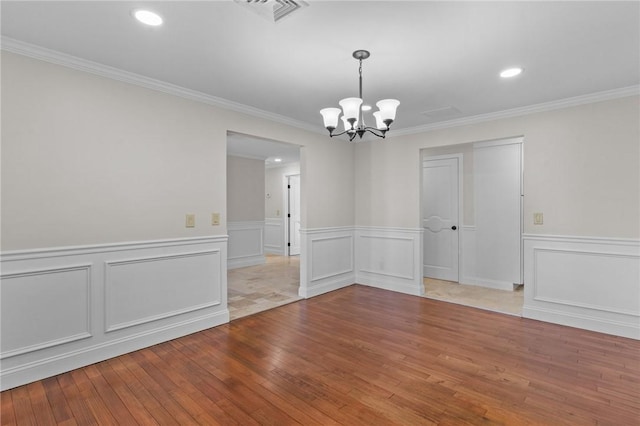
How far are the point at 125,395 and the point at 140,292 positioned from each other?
970 millimetres

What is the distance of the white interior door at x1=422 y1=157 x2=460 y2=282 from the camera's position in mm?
5559

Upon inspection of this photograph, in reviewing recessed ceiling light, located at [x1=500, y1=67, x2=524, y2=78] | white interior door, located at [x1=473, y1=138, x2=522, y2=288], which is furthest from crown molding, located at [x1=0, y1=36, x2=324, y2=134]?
white interior door, located at [x1=473, y1=138, x2=522, y2=288]

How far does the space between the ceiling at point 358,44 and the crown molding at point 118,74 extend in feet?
0.22

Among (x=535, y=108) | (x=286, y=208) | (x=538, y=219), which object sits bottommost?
(x=538, y=219)

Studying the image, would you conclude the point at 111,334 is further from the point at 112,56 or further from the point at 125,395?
the point at 112,56

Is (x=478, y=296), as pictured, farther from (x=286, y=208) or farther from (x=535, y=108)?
(x=286, y=208)

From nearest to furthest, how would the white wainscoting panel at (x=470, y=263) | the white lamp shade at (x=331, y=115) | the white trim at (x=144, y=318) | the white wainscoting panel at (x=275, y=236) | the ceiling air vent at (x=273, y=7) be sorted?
1. the ceiling air vent at (x=273, y=7)
2. the white lamp shade at (x=331, y=115)
3. the white trim at (x=144, y=318)
4. the white wainscoting panel at (x=470, y=263)
5. the white wainscoting panel at (x=275, y=236)

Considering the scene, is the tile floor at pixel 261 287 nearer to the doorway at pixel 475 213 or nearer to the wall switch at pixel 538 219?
the doorway at pixel 475 213

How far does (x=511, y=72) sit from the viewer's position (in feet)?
9.38

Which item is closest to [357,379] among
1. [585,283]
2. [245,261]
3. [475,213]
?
[585,283]

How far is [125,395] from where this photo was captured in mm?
2264

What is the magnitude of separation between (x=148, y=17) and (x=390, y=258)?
4.25m

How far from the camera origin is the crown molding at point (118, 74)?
7.79 ft

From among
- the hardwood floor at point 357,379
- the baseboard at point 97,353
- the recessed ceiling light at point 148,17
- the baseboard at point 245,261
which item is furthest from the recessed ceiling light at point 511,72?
the baseboard at point 245,261
